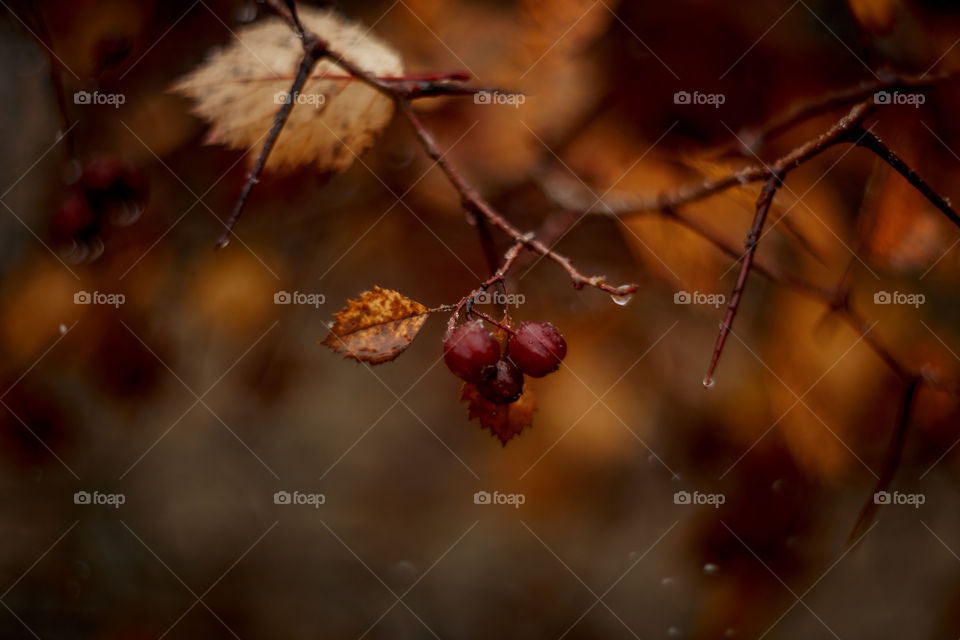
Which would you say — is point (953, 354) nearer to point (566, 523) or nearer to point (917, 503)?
point (917, 503)

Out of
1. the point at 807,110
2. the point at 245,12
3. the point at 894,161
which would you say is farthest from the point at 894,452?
the point at 245,12

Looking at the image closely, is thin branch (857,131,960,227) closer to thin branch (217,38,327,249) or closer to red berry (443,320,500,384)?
red berry (443,320,500,384)

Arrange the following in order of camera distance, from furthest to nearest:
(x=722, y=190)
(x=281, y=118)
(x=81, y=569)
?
(x=81, y=569) → (x=722, y=190) → (x=281, y=118)

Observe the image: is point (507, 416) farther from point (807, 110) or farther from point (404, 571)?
point (404, 571)

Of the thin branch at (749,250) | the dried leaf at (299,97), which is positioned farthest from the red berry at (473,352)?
the dried leaf at (299,97)

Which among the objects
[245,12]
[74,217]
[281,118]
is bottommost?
[281,118]

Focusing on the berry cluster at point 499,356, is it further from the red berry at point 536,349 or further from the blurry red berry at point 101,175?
the blurry red berry at point 101,175
